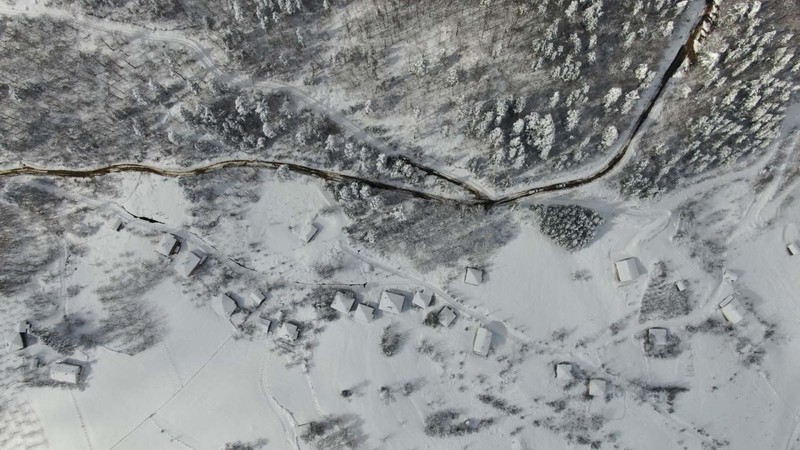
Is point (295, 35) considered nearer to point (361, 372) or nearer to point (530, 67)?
point (530, 67)

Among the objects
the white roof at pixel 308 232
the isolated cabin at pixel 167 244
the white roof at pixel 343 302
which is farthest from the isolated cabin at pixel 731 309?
the isolated cabin at pixel 167 244

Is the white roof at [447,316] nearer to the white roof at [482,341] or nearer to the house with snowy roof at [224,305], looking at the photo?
the white roof at [482,341]

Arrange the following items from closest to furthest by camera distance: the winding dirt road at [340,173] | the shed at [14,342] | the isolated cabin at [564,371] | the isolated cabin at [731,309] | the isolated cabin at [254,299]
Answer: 1. the winding dirt road at [340,173]
2. the shed at [14,342]
3. the isolated cabin at [564,371]
4. the isolated cabin at [254,299]
5. the isolated cabin at [731,309]

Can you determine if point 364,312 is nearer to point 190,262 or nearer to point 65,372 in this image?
point 190,262

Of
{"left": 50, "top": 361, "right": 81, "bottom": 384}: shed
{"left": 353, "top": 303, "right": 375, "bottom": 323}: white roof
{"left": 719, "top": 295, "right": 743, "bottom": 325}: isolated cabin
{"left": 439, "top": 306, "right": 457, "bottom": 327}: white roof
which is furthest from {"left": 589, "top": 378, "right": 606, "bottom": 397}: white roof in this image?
{"left": 50, "top": 361, "right": 81, "bottom": 384}: shed

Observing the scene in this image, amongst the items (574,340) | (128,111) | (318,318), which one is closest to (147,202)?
(128,111)

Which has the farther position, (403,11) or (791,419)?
(791,419)

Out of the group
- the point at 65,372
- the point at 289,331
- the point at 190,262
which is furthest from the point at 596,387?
the point at 65,372
